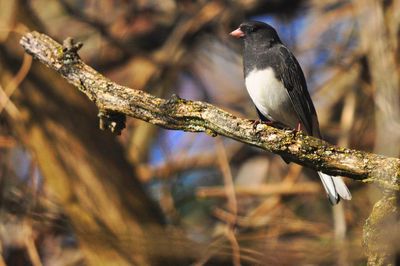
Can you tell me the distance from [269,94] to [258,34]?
0.44 m

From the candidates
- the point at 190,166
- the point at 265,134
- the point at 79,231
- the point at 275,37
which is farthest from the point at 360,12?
the point at 190,166

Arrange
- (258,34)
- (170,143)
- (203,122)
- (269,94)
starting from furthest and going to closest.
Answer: (170,143) → (258,34) → (269,94) → (203,122)

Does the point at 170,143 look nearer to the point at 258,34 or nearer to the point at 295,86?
the point at 258,34

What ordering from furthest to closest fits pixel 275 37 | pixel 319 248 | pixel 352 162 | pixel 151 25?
pixel 151 25 → pixel 275 37 → pixel 352 162 → pixel 319 248

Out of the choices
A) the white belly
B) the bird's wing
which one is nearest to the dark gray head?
the bird's wing

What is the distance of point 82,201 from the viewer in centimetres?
348

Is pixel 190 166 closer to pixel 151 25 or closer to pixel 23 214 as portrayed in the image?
pixel 151 25

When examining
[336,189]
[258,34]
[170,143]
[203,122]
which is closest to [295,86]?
[258,34]

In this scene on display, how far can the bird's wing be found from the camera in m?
3.06

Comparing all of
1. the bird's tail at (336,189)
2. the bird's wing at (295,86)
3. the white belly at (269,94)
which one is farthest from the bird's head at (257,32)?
the bird's tail at (336,189)

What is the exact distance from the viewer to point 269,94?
9.83 ft

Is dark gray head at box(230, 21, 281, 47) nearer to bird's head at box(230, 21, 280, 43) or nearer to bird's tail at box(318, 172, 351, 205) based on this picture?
bird's head at box(230, 21, 280, 43)

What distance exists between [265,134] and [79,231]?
4.84ft

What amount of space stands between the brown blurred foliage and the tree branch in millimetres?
137
